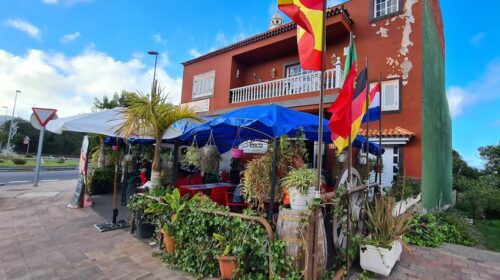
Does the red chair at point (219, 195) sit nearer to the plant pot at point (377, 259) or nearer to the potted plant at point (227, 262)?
the potted plant at point (227, 262)

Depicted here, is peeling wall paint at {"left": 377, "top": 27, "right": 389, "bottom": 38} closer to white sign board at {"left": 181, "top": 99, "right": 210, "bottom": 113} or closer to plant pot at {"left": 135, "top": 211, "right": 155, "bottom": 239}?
white sign board at {"left": 181, "top": 99, "right": 210, "bottom": 113}

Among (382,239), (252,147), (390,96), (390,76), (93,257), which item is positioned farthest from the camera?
(252,147)

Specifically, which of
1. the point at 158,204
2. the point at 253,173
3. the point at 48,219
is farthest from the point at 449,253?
the point at 48,219

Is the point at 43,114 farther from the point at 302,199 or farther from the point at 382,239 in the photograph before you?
the point at 382,239

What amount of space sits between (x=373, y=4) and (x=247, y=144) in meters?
7.11

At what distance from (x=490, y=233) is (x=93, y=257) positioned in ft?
40.5

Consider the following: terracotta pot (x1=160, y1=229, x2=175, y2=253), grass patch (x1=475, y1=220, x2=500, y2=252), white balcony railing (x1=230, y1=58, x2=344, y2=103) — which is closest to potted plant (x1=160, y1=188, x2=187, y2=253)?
terracotta pot (x1=160, y1=229, x2=175, y2=253)

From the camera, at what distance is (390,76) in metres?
8.97

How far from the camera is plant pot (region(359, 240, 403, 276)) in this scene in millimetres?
3574

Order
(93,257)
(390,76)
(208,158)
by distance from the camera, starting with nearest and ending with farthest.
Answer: (93,257), (208,158), (390,76)

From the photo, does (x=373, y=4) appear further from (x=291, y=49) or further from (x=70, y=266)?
(x=70, y=266)

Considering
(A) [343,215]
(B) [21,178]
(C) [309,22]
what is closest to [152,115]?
(C) [309,22]

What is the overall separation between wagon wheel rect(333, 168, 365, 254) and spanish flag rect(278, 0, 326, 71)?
5.45ft

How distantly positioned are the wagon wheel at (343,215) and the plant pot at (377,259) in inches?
12.5
